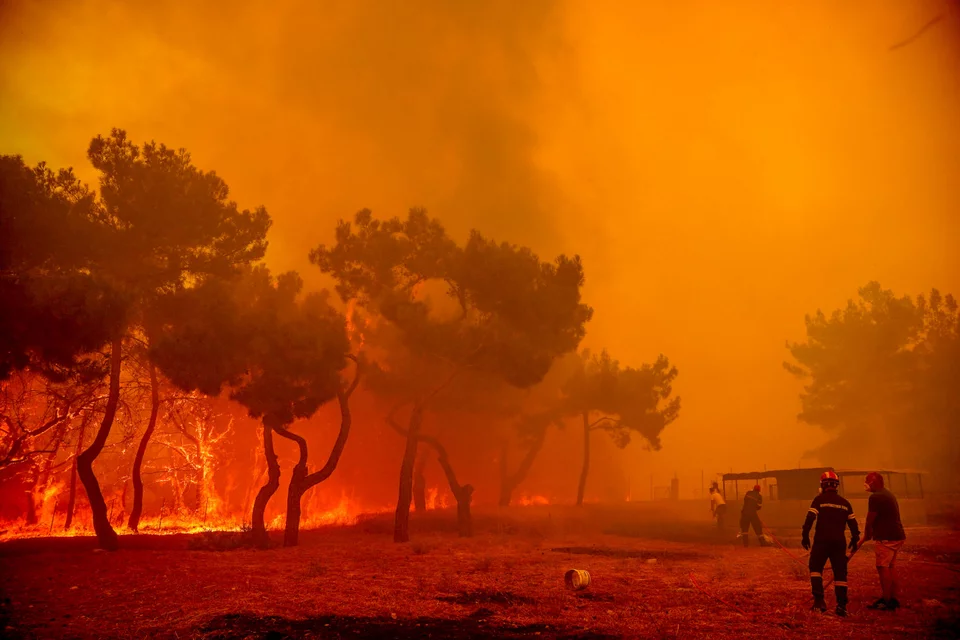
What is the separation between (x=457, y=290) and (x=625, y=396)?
2041cm

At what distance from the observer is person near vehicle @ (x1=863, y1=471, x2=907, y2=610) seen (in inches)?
419

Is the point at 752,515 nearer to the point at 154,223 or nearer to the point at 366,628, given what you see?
the point at 366,628

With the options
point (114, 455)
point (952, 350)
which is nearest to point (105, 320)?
point (114, 455)

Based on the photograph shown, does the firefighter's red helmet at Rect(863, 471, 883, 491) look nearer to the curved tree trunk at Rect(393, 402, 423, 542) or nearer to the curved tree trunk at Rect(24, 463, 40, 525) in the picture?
the curved tree trunk at Rect(393, 402, 423, 542)

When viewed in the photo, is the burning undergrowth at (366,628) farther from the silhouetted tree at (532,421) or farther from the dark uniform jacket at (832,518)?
the silhouetted tree at (532,421)

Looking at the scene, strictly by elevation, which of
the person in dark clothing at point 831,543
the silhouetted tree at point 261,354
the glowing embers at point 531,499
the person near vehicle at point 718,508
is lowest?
the glowing embers at point 531,499

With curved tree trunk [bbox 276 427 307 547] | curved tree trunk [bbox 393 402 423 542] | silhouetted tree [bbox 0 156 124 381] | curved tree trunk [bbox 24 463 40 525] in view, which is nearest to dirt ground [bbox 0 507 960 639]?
curved tree trunk [bbox 276 427 307 547]

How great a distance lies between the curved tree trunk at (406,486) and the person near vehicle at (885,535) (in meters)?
17.2

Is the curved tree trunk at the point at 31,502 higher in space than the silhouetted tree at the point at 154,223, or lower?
lower

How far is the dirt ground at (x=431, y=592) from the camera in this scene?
356 inches

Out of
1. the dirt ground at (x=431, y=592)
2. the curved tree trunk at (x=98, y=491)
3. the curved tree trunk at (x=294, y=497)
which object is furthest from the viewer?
the curved tree trunk at (x=294, y=497)

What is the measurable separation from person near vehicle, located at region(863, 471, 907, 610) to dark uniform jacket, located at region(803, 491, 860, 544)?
1.29 ft

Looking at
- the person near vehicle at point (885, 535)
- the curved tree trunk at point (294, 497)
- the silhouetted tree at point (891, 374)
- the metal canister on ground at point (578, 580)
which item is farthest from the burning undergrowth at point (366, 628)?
the silhouetted tree at point (891, 374)

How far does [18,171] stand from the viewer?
16984 mm
